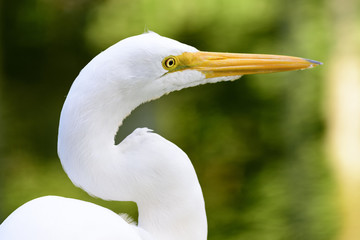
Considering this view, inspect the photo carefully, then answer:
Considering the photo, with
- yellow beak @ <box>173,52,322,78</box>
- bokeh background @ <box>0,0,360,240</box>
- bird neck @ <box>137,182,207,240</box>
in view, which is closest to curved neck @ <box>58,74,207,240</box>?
bird neck @ <box>137,182,207,240</box>

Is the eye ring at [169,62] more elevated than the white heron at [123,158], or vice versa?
the eye ring at [169,62]

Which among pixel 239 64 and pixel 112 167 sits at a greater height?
pixel 239 64

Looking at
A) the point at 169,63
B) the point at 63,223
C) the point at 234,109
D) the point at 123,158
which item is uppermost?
the point at 234,109

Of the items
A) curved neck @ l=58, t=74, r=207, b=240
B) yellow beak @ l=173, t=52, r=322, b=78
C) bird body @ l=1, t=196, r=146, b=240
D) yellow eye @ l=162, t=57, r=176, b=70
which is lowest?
bird body @ l=1, t=196, r=146, b=240

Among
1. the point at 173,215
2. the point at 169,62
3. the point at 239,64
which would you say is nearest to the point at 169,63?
the point at 169,62

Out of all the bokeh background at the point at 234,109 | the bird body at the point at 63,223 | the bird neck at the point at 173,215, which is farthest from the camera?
the bokeh background at the point at 234,109

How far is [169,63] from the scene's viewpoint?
1.11 m

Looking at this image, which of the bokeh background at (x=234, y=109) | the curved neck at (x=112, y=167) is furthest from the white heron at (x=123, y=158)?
the bokeh background at (x=234, y=109)

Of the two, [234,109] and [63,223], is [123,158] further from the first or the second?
[234,109]

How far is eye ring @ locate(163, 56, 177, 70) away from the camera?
3.62 feet

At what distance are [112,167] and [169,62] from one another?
8.9 inches

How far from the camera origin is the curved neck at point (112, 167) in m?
1.04

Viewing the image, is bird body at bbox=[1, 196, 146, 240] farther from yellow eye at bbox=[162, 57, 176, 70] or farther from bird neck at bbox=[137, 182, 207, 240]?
yellow eye at bbox=[162, 57, 176, 70]

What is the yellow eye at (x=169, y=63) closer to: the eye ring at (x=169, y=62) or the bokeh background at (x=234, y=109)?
the eye ring at (x=169, y=62)
